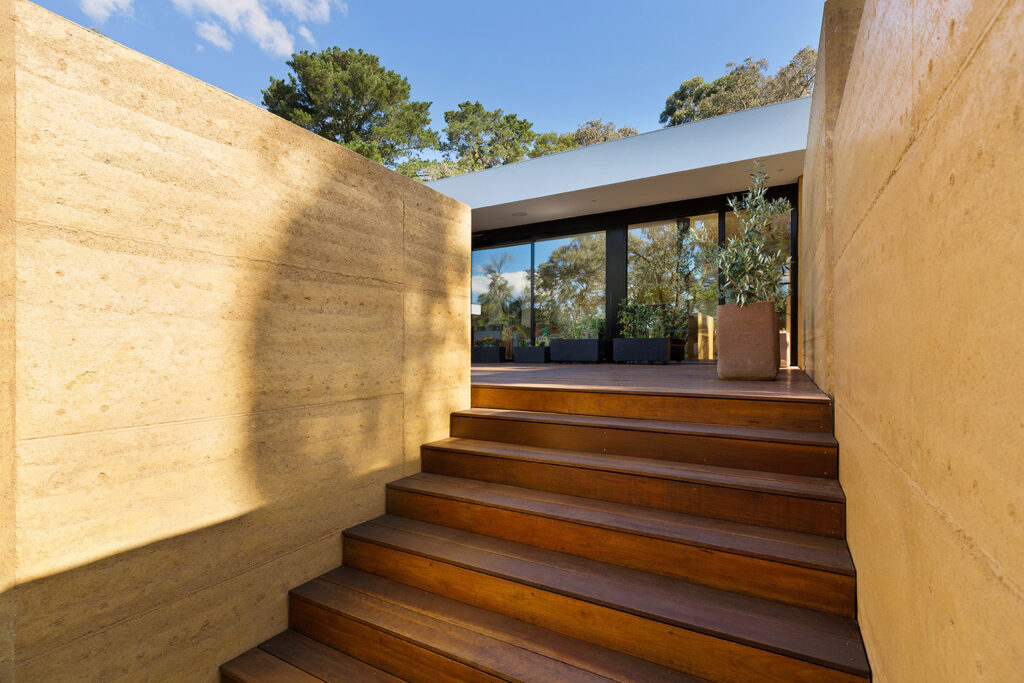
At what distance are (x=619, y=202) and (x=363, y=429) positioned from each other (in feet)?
21.4

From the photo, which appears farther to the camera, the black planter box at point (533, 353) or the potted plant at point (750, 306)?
the black planter box at point (533, 353)

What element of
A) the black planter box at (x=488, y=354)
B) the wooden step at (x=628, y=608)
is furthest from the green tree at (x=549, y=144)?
the wooden step at (x=628, y=608)

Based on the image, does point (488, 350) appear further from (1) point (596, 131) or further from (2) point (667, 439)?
(1) point (596, 131)

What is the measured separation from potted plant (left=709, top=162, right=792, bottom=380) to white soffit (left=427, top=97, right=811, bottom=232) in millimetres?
2675

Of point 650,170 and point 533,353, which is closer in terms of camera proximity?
point 650,170

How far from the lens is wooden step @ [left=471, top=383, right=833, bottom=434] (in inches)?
87.4

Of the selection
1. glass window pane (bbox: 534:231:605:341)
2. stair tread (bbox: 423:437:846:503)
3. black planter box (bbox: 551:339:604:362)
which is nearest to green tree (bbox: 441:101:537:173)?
glass window pane (bbox: 534:231:605:341)

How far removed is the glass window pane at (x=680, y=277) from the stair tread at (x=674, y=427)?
Result: 5.44 m

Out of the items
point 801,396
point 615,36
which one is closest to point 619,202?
point 801,396

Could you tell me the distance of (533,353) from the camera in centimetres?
A: 867

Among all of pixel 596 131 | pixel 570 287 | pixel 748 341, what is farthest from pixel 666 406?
pixel 596 131

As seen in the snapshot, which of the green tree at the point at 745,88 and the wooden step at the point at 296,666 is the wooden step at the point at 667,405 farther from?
→ the green tree at the point at 745,88

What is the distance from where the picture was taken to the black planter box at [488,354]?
9.10m

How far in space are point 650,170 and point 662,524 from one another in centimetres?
574
